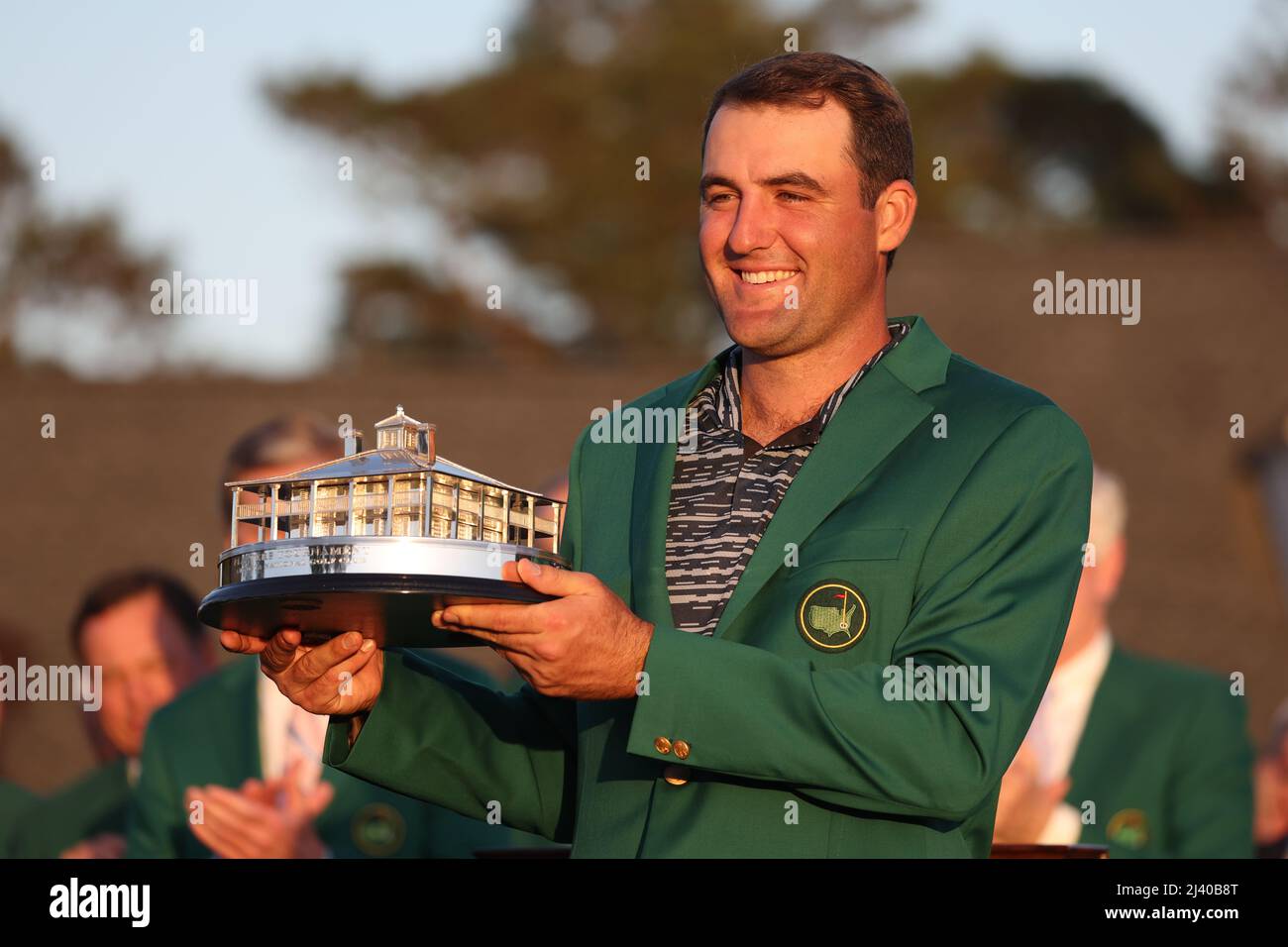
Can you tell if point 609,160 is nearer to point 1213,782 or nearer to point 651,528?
point 1213,782

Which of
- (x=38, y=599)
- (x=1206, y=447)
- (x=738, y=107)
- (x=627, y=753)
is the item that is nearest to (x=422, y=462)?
(x=627, y=753)

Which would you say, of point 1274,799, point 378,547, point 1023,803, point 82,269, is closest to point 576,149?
point 82,269

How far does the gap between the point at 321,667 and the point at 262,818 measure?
2664mm

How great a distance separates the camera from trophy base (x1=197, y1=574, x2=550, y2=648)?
332cm

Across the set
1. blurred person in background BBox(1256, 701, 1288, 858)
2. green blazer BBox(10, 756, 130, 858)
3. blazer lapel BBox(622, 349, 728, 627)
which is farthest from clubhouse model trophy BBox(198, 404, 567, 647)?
blurred person in background BBox(1256, 701, 1288, 858)

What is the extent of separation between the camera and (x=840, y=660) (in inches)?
144

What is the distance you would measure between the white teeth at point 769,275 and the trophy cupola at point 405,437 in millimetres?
714

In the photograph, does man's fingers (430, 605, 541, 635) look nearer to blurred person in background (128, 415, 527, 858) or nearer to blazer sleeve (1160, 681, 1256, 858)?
blurred person in background (128, 415, 527, 858)

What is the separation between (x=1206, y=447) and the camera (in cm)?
1861

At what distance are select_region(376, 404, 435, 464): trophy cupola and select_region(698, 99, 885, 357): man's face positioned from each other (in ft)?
2.14

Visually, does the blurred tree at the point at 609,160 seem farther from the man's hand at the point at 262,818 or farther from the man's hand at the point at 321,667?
the man's hand at the point at 321,667

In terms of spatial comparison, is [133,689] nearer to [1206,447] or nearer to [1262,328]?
[1206,447]

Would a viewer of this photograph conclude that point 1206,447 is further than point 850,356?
Yes

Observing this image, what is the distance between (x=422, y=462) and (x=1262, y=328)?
58.7 ft
